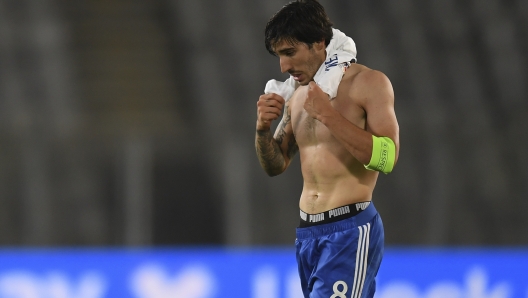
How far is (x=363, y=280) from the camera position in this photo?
2.79m

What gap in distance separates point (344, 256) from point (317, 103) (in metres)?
0.54

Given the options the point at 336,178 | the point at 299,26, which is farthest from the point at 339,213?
the point at 299,26

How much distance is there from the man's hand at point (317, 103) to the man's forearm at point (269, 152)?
1.31 feet

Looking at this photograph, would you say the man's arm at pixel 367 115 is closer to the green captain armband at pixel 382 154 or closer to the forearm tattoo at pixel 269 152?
the green captain armband at pixel 382 154

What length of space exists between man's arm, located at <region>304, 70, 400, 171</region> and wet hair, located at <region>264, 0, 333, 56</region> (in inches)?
7.7

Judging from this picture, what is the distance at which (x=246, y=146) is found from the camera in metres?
6.04

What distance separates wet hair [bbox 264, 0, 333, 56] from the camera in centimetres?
285

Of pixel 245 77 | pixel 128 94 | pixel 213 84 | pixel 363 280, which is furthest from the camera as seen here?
pixel 128 94

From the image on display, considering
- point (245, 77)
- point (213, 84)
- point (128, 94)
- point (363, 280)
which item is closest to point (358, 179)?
point (363, 280)

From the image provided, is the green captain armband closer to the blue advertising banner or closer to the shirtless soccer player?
the shirtless soccer player

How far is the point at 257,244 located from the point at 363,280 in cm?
336

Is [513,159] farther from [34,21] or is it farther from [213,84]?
[34,21]

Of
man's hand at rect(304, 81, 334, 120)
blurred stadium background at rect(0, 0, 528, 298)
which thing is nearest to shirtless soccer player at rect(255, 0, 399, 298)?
man's hand at rect(304, 81, 334, 120)

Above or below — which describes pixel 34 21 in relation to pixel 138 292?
above
